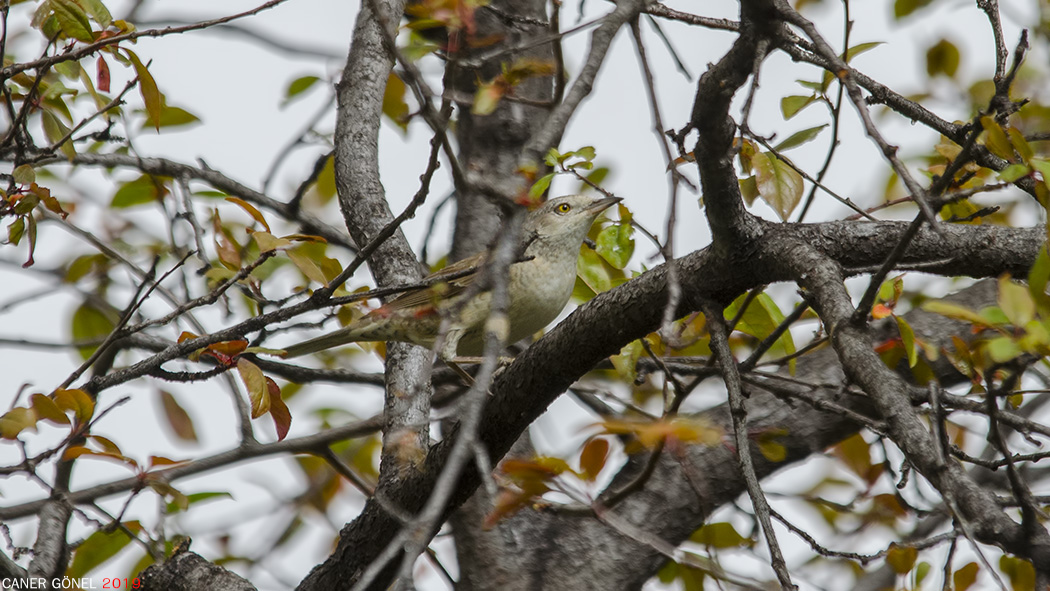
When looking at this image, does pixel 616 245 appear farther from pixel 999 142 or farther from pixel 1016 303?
pixel 1016 303

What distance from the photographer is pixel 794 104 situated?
3.23 metres

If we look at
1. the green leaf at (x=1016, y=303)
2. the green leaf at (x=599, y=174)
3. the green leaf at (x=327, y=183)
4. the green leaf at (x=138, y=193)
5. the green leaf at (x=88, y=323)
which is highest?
the green leaf at (x=327, y=183)

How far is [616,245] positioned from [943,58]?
3.12 m

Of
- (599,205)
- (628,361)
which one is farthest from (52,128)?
(599,205)

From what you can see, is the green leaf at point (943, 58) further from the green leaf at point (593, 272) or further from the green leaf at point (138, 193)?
the green leaf at point (138, 193)

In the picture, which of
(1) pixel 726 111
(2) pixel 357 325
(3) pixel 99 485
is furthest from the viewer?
(2) pixel 357 325

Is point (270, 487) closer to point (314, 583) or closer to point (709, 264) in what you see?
point (314, 583)

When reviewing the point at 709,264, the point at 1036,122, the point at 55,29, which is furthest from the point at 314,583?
the point at 1036,122

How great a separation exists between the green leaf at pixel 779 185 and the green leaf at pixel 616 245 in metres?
0.64

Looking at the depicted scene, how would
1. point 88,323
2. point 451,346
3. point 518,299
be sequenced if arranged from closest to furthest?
point 451,346 < point 518,299 < point 88,323

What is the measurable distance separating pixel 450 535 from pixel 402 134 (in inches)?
93.0

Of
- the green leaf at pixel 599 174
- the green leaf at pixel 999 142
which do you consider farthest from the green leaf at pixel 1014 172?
the green leaf at pixel 599 174

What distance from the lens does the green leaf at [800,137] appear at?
3.21 metres

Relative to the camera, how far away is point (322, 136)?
525cm
